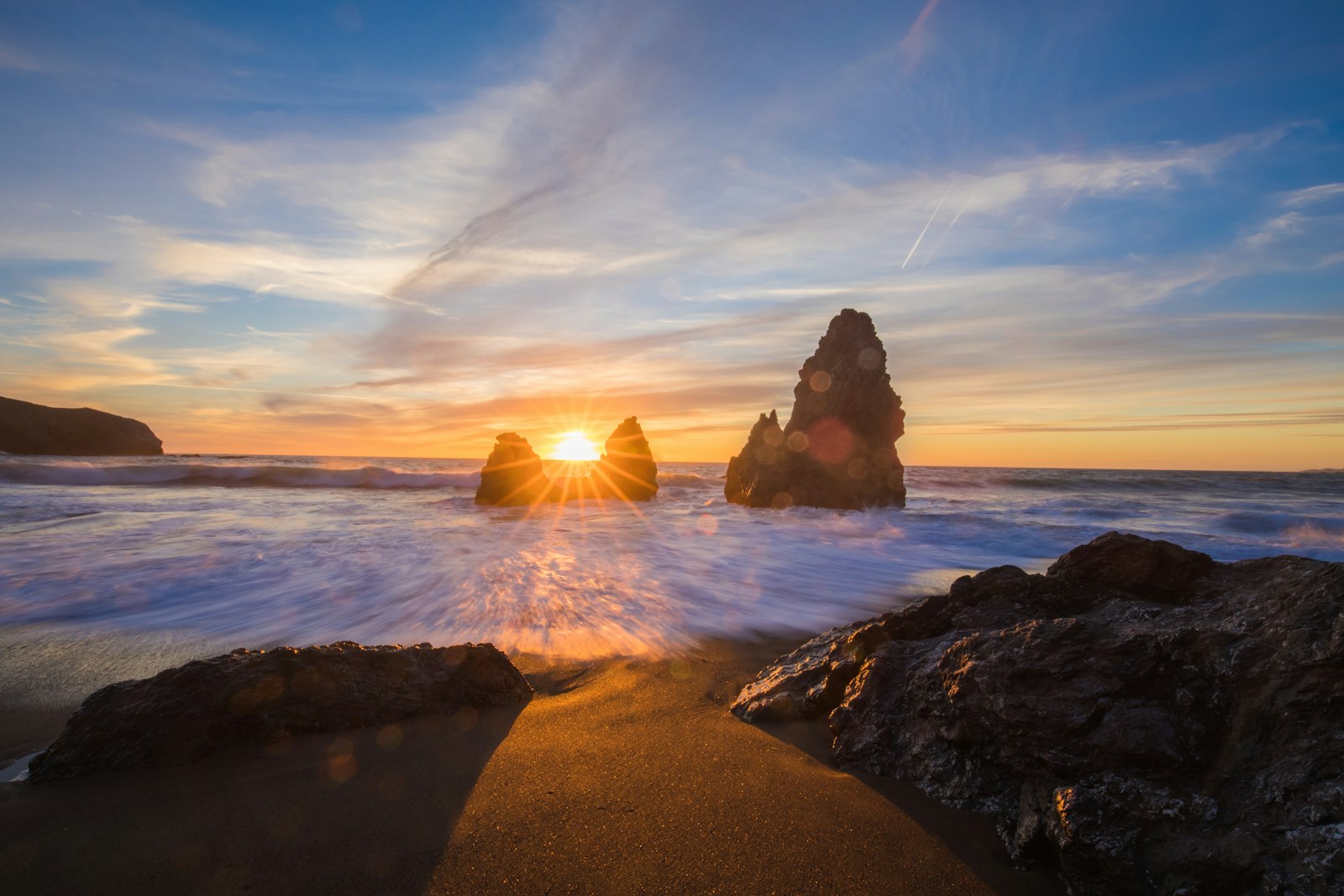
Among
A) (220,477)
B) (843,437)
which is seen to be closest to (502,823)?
(843,437)

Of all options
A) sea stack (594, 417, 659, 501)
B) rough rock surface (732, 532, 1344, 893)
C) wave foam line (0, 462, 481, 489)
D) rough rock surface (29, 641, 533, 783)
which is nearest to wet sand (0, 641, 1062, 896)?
rough rock surface (29, 641, 533, 783)

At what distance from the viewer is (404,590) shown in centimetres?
699

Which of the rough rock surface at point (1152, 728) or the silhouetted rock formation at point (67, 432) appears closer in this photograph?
the rough rock surface at point (1152, 728)

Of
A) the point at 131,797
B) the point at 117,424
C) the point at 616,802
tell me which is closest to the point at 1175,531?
the point at 616,802

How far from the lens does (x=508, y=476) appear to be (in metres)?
20.0

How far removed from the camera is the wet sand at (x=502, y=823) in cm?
197

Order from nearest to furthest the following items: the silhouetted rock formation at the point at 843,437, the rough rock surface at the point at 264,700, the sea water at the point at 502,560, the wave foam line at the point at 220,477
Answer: the rough rock surface at the point at 264,700
the sea water at the point at 502,560
the silhouetted rock formation at the point at 843,437
the wave foam line at the point at 220,477

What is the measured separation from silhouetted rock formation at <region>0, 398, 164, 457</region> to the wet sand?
57.2 m

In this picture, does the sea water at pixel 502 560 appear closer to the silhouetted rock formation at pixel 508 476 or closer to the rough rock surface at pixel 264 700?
the silhouetted rock formation at pixel 508 476

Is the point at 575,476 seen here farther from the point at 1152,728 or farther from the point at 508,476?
the point at 1152,728

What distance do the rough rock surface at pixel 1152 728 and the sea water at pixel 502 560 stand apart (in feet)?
9.15

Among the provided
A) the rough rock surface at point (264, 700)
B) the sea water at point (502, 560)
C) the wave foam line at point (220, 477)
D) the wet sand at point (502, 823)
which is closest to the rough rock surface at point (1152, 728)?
the wet sand at point (502, 823)

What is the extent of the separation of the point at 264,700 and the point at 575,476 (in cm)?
2538

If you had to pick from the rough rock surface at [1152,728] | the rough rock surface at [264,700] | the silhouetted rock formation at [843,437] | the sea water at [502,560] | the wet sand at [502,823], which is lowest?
the sea water at [502,560]
